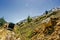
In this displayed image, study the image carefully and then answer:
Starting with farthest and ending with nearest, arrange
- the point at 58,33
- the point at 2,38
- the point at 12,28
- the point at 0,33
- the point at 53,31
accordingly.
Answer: the point at 12,28
the point at 0,33
the point at 2,38
the point at 53,31
the point at 58,33

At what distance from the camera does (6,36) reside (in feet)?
137

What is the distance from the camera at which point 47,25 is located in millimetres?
36750

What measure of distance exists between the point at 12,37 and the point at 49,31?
11709 millimetres

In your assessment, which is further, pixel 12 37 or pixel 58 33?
pixel 12 37

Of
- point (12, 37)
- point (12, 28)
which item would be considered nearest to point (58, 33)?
point (12, 37)

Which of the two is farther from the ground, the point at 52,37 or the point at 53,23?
the point at 53,23

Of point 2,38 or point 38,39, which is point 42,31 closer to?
point 38,39

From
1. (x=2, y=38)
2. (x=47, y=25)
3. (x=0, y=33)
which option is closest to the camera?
(x=47, y=25)

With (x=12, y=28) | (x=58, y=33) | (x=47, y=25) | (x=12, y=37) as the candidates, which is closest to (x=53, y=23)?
(x=47, y=25)

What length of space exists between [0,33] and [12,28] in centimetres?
909

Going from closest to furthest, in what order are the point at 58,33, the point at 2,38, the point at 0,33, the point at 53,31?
1. the point at 58,33
2. the point at 53,31
3. the point at 2,38
4. the point at 0,33

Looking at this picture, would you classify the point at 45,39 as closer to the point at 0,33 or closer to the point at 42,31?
the point at 42,31

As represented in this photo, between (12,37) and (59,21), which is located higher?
(59,21)

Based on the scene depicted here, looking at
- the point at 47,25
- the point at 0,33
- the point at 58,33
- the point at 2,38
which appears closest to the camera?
the point at 58,33
